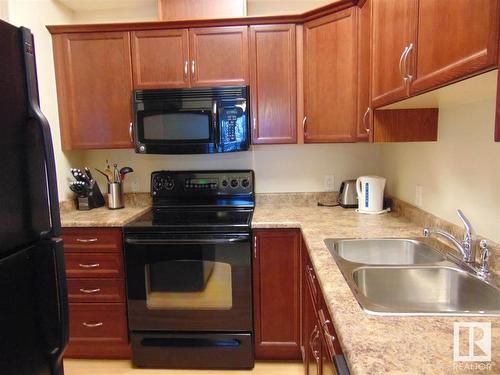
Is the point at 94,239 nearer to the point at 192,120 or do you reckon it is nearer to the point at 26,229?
the point at 192,120

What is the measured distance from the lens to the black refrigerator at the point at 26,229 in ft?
→ 2.80

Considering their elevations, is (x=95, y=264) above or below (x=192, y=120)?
below

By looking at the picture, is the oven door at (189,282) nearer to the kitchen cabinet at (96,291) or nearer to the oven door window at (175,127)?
the kitchen cabinet at (96,291)

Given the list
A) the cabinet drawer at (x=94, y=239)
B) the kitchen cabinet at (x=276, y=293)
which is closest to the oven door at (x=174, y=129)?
the cabinet drawer at (x=94, y=239)

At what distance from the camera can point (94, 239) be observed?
2055 millimetres

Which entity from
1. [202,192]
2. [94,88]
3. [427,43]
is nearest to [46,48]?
[94,88]

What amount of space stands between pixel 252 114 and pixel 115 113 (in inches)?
38.2

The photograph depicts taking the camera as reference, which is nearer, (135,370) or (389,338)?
(389,338)

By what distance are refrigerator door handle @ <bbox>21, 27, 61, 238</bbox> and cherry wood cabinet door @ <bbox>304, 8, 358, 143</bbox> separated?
1633 mm

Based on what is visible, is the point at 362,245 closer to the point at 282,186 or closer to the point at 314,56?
the point at 282,186

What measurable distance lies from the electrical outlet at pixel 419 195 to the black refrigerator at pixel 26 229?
70.3 inches

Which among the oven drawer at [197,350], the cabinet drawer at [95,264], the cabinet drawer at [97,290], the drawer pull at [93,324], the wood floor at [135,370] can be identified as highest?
the cabinet drawer at [95,264]

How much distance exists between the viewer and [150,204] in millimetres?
2637

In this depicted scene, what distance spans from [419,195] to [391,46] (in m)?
0.91
